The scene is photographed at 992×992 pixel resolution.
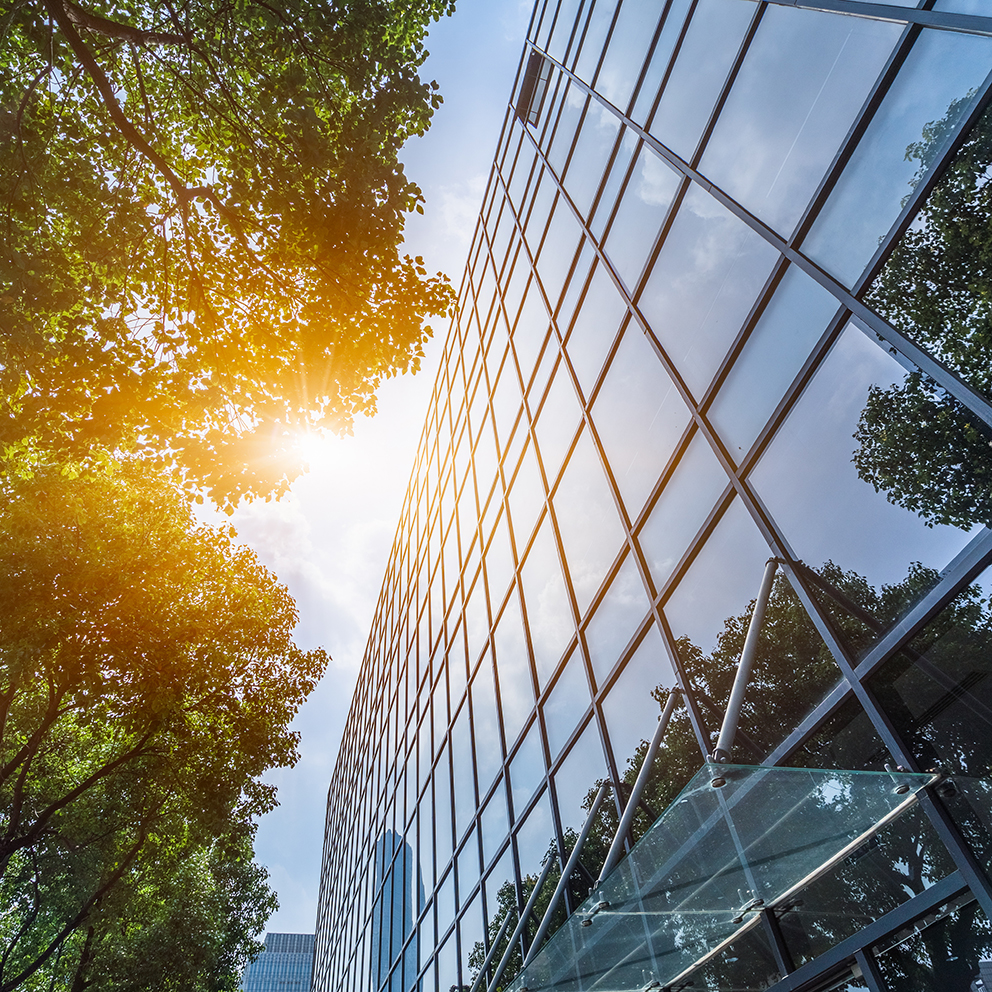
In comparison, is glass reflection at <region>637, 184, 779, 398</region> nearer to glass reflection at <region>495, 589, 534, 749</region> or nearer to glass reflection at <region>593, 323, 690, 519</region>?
glass reflection at <region>593, 323, 690, 519</region>

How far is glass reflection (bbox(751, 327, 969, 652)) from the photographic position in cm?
351

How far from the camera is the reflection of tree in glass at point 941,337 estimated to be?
3252 millimetres

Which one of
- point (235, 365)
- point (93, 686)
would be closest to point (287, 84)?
point (235, 365)

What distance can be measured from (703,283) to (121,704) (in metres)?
12.8

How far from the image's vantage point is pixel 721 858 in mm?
3666

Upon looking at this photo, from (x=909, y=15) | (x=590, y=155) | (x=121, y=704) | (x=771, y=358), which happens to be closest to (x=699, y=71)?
(x=909, y=15)

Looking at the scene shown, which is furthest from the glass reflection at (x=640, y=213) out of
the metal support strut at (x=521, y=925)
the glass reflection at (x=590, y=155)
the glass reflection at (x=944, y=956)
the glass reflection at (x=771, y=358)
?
the metal support strut at (x=521, y=925)

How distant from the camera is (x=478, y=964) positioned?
9.06 m

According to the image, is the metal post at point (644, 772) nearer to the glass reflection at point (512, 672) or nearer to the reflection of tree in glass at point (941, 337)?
the reflection of tree in glass at point (941, 337)

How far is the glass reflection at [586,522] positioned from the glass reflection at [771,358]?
6.65 ft

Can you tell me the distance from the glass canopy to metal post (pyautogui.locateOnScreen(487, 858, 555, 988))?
7.68 feet

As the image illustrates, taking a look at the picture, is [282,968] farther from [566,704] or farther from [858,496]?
[858,496]

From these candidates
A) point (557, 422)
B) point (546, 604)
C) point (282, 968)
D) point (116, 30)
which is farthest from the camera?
point (282, 968)

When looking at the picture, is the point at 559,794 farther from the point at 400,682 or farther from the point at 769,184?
the point at 400,682
